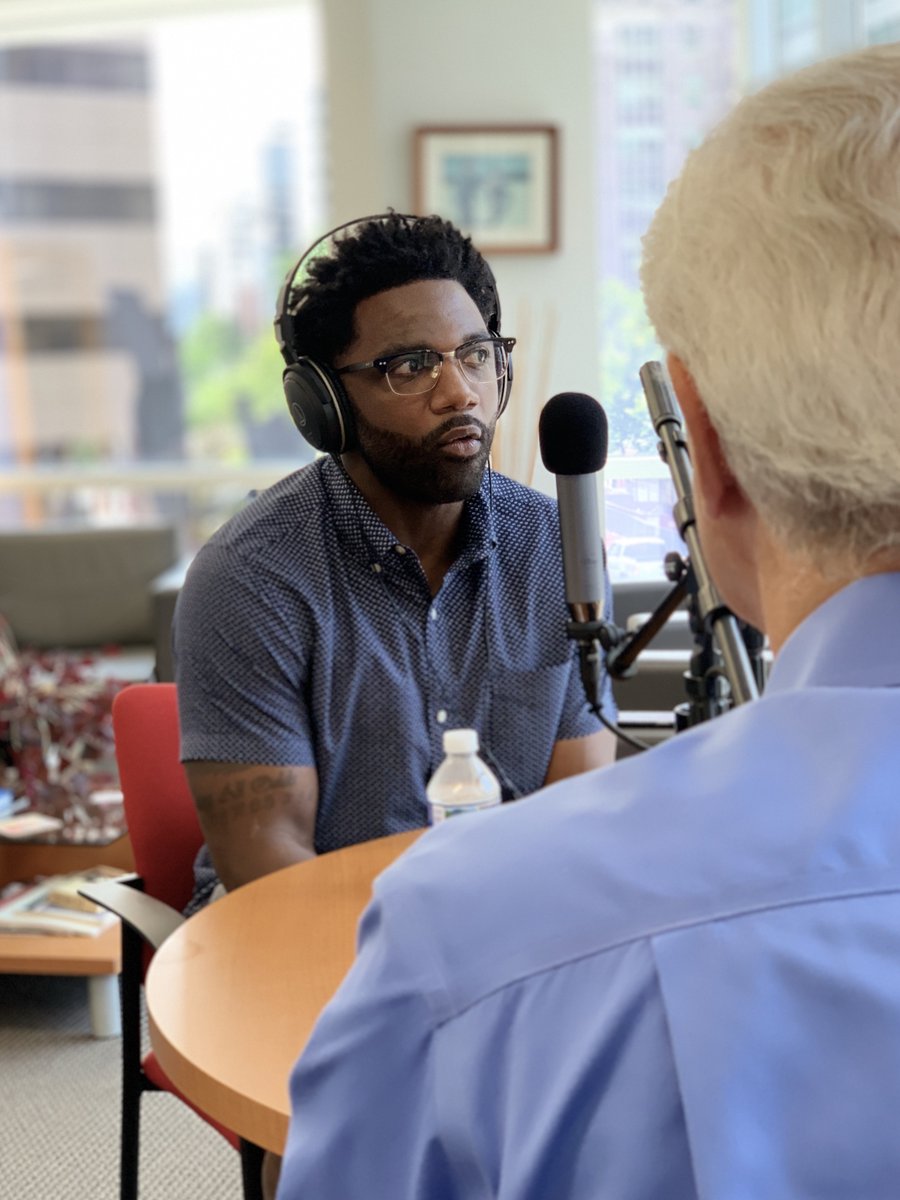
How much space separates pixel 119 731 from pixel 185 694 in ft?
0.40

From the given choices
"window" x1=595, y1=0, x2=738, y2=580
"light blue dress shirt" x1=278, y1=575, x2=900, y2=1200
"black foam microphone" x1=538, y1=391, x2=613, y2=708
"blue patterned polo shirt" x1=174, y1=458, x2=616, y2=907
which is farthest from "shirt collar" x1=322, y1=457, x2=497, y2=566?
"window" x1=595, y1=0, x2=738, y2=580

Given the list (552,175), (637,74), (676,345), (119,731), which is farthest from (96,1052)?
(637,74)

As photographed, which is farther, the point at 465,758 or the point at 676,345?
the point at 465,758

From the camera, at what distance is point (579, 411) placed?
111 centimetres

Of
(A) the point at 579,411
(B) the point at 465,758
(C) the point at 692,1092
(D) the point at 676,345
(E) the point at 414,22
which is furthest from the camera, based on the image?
(E) the point at 414,22

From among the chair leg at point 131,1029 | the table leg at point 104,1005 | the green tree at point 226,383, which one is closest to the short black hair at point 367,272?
the chair leg at point 131,1029

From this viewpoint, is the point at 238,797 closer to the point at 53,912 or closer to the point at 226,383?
the point at 53,912

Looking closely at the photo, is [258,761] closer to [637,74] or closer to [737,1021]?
[737,1021]

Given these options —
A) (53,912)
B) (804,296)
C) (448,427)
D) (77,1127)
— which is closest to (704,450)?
(804,296)

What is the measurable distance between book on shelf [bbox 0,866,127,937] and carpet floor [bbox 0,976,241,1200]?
7.9 inches

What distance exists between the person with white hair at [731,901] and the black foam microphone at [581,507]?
0.48 m

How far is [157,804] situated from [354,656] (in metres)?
0.29

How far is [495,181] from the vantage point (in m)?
4.34

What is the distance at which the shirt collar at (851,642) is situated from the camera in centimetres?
52
